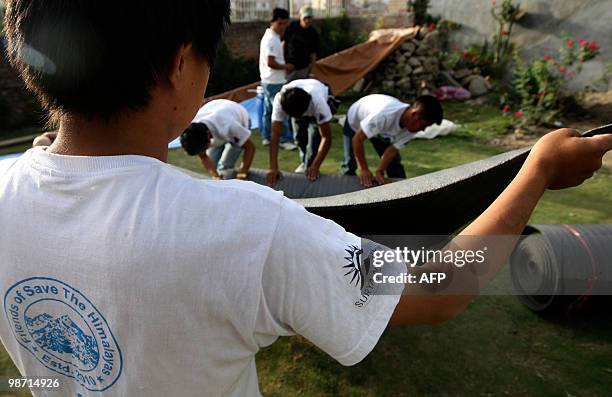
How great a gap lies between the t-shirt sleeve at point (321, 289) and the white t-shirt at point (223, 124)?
3.46 m

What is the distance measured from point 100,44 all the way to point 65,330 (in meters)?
0.39

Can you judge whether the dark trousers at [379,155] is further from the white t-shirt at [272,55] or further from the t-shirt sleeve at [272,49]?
the t-shirt sleeve at [272,49]

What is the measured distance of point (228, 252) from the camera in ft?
1.72

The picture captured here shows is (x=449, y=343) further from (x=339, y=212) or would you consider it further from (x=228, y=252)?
(x=228, y=252)

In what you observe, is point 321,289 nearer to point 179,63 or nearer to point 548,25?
point 179,63

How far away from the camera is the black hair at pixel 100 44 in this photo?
0.51 meters

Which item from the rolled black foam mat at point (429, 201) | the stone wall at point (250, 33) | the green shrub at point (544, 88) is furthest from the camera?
the stone wall at point (250, 33)

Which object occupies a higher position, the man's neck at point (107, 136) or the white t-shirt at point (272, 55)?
the man's neck at point (107, 136)

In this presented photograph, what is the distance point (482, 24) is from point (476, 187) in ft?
26.7

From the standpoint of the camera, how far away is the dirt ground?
5598 millimetres

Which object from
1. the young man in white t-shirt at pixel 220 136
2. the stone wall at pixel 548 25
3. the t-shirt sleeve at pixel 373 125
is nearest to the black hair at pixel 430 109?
the t-shirt sleeve at pixel 373 125

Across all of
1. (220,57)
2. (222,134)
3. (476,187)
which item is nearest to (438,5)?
(220,57)

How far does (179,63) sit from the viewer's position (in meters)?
0.57

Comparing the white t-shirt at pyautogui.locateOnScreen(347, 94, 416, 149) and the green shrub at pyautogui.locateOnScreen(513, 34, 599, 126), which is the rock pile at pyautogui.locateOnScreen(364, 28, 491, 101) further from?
the white t-shirt at pyautogui.locateOnScreen(347, 94, 416, 149)
